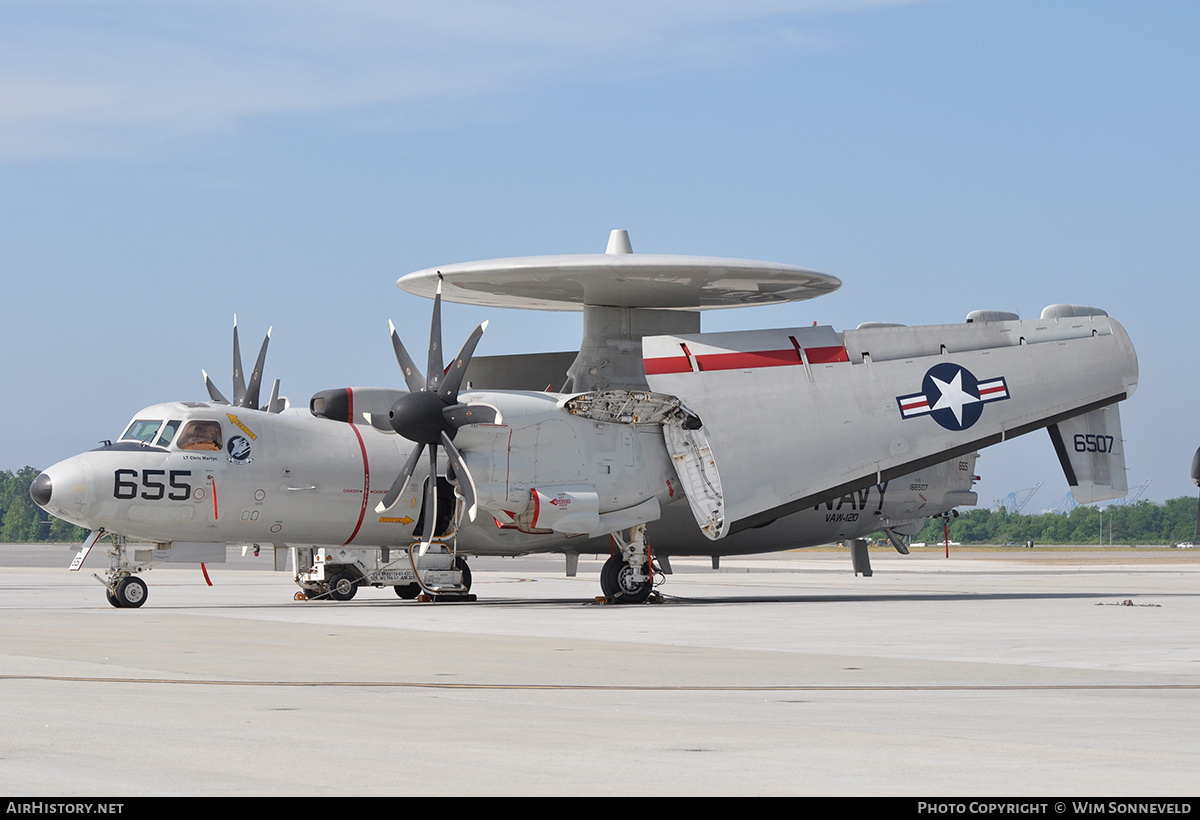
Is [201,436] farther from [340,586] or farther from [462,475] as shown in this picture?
[340,586]

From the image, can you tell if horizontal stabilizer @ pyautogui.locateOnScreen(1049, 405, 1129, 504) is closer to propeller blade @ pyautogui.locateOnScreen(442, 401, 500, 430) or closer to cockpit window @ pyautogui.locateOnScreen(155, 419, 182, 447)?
propeller blade @ pyautogui.locateOnScreen(442, 401, 500, 430)

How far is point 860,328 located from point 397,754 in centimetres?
2756

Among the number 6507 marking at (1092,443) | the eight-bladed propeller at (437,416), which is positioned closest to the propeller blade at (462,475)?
the eight-bladed propeller at (437,416)

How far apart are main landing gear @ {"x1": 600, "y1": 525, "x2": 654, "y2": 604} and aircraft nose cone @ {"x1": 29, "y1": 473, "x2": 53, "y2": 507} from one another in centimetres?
1265

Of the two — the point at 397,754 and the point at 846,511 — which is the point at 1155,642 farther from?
the point at 846,511

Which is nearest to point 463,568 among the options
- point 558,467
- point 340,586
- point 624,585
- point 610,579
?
point 340,586

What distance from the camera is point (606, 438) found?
106 feet

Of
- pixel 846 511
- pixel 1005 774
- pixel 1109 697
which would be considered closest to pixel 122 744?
pixel 1005 774

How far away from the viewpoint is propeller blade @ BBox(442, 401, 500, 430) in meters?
30.4

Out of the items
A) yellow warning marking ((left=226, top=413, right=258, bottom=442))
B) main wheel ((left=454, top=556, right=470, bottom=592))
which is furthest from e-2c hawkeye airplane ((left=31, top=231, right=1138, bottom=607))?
main wheel ((left=454, top=556, right=470, bottom=592))

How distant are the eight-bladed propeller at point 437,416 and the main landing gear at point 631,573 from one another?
4291mm

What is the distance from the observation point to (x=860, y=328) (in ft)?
116

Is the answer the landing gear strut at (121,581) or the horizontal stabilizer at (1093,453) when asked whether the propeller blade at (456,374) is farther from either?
the horizontal stabilizer at (1093,453)

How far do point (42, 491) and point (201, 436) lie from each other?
11.3 ft
